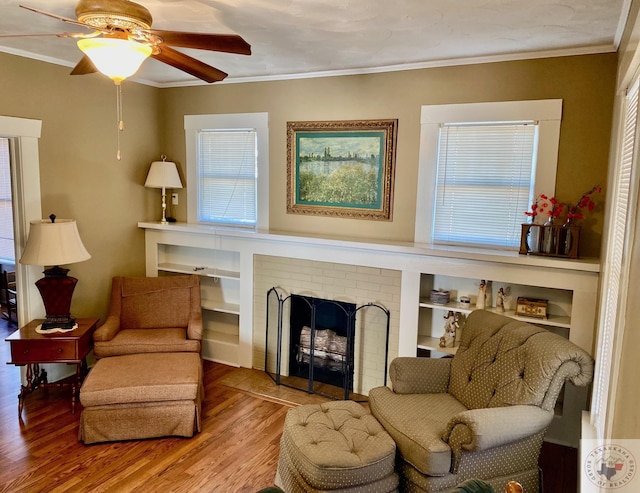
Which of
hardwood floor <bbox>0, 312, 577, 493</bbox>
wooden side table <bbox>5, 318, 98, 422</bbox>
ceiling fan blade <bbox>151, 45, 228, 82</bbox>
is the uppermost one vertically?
ceiling fan blade <bbox>151, 45, 228, 82</bbox>

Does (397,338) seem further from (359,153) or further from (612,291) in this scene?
(612,291)

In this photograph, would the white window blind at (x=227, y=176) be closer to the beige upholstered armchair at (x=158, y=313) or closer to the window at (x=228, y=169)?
the window at (x=228, y=169)

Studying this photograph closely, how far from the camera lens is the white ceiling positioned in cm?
224

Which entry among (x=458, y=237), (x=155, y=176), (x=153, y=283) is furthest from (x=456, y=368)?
(x=155, y=176)

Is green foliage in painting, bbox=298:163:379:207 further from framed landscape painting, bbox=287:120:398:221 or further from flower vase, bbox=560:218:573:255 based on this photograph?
flower vase, bbox=560:218:573:255

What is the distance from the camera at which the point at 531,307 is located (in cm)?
311

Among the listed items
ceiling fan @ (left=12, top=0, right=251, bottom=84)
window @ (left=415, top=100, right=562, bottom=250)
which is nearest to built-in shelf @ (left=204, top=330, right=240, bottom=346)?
window @ (left=415, top=100, right=562, bottom=250)

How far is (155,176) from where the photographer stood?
4.28 m

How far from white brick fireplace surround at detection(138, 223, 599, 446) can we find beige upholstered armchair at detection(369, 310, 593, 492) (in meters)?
0.48

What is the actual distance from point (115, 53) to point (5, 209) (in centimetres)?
443

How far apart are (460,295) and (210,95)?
2.74 meters

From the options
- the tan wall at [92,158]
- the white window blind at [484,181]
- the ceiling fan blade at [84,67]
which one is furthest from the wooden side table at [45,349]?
the white window blind at [484,181]

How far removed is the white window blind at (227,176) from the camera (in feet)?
13.9

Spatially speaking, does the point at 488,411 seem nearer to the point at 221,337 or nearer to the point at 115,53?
the point at 115,53
